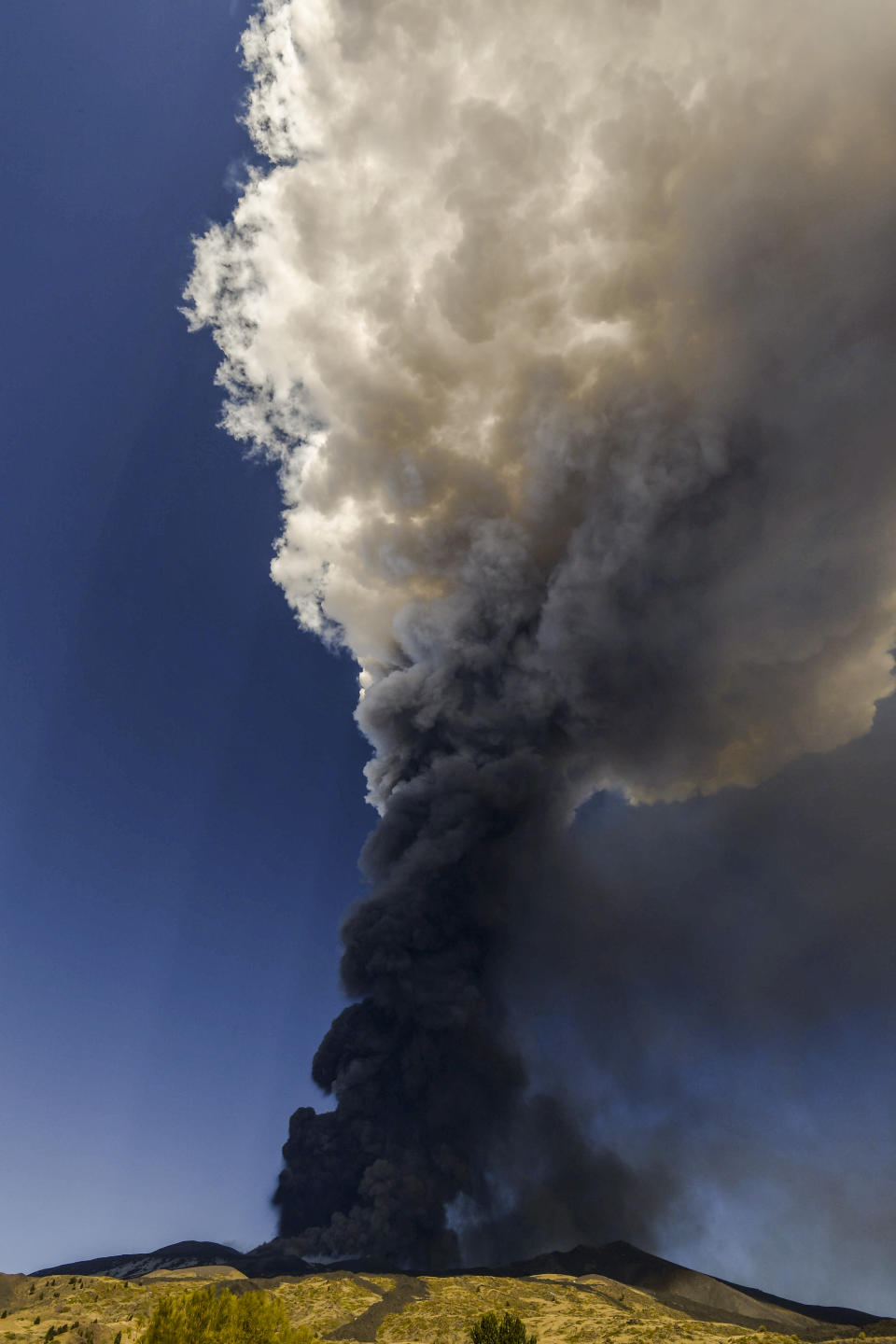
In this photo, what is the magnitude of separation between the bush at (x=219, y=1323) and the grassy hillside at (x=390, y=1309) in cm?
2235

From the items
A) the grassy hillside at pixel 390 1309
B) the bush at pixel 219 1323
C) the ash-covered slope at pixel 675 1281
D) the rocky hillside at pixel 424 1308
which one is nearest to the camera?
the bush at pixel 219 1323

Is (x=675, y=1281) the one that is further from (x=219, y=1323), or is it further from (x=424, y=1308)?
(x=219, y=1323)

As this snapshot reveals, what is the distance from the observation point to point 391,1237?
73.6 metres

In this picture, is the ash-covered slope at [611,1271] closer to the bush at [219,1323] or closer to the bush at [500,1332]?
the bush at [500,1332]

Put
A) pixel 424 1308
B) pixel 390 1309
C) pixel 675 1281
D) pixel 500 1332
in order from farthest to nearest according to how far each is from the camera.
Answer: pixel 675 1281 → pixel 424 1308 → pixel 390 1309 → pixel 500 1332

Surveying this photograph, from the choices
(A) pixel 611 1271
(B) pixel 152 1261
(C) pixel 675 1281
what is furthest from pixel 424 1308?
(B) pixel 152 1261

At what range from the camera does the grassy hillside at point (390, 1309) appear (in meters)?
47.0

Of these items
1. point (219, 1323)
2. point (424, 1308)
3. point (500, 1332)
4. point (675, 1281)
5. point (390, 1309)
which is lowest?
point (675, 1281)

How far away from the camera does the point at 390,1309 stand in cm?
5444

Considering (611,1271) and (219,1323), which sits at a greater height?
(219,1323)

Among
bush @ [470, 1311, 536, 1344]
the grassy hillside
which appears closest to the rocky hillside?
the grassy hillside

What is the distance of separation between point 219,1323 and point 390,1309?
3509 centimetres

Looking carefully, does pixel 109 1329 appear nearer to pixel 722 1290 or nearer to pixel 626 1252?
pixel 626 1252

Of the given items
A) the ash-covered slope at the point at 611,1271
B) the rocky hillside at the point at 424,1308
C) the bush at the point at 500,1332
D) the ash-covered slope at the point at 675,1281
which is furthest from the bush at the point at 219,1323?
the ash-covered slope at the point at 675,1281
